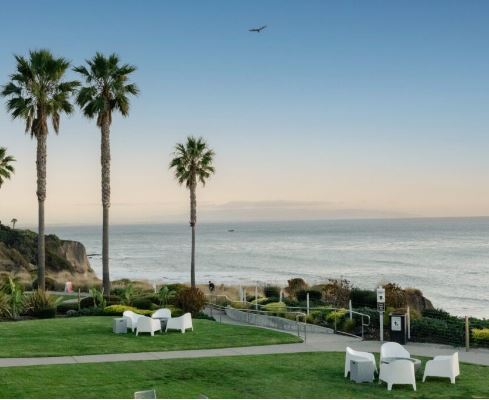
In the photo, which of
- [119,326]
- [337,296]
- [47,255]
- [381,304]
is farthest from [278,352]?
[47,255]

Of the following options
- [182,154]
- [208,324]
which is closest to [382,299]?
[208,324]

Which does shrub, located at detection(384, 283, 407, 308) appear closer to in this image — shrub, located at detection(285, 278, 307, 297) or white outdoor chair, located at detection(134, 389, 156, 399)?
shrub, located at detection(285, 278, 307, 297)

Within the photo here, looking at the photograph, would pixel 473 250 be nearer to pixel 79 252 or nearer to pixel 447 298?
pixel 447 298

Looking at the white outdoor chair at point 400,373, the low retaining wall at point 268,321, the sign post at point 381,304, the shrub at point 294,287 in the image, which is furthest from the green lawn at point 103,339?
the shrub at point 294,287

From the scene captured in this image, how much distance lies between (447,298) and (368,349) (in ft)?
177

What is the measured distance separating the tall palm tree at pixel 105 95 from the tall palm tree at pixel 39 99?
2.39 meters

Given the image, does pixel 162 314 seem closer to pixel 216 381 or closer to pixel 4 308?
pixel 4 308

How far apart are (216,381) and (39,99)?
26750 mm

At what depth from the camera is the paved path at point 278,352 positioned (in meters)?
18.5

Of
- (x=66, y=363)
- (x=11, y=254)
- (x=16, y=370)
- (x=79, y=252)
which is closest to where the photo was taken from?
(x=16, y=370)

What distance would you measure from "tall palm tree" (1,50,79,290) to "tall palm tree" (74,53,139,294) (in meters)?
2.39

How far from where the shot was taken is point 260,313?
31078 millimetres

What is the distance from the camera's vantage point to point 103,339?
2219 centimetres

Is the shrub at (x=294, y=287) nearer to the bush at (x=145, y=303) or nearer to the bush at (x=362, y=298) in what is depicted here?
the bush at (x=362, y=298)
